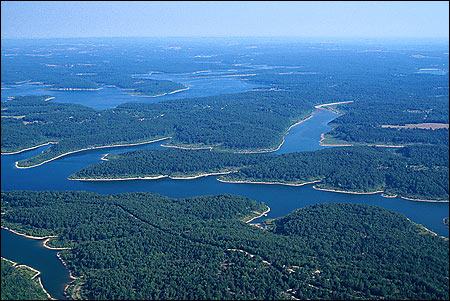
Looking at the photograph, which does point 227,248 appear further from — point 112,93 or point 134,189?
point 112,93

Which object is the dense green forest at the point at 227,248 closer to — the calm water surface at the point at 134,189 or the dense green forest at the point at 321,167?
the calm water surface at the point at 134,189

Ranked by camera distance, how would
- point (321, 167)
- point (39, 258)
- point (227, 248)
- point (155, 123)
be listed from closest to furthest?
point (227, 248)
point (39, 258)
point (321, 167)
point (155, 123)

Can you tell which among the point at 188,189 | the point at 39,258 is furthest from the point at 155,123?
the point at 39,258

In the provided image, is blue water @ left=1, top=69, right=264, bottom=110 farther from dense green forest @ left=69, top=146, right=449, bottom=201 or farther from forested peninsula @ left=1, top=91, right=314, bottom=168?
dense green forest @ left=69, top=146, right=449, bottom=201

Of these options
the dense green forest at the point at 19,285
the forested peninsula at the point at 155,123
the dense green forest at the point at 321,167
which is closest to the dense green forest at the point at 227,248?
the dense green forest at the point at 19,285

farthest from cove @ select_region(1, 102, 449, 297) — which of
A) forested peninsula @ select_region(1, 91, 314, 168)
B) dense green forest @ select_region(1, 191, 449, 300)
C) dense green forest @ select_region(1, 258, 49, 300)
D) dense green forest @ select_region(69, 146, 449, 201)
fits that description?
forested peninsula @ select_region(1, 91, 314, 168)

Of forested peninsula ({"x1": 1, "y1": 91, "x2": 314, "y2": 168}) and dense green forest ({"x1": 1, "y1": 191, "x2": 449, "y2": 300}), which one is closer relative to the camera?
dense green forest ({"x1": 1, "y1": 191, "x2": 449, "y2": 300})
